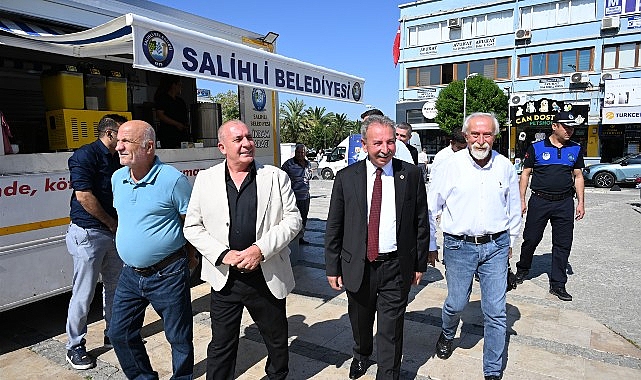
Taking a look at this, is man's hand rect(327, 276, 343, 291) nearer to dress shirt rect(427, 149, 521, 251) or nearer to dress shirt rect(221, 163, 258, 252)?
dress shirt rect(221, 163, 258, 252)

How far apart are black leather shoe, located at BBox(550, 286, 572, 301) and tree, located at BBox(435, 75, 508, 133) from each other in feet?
79.0

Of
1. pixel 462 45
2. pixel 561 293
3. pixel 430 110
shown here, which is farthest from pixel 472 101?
pixel 561 293

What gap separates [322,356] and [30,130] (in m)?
4.11

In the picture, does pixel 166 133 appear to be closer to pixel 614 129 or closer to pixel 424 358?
pixel 424 358

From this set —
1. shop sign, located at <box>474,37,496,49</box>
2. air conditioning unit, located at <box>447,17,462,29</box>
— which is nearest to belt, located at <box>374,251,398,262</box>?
shop sign, located at <box>474,37,496,49</box>

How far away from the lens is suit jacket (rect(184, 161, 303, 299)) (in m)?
2.67

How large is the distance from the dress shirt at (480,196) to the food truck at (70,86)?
6.62ft

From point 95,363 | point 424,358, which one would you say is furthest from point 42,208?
point 424,358

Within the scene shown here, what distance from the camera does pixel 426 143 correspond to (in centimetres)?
3422

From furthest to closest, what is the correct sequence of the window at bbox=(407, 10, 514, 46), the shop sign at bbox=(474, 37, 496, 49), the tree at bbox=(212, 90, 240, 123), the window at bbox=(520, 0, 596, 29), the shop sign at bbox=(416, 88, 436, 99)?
the shop sign at bbox=(416, 88, 436, 99)
the shop sign at bbox=(474, 37, 496, 49)
the window at bbox=(407, 10, 514, 46)
the window at bbox=(520, 0, 596, 29)
the tree at bbox=(212, 90, 240, 123)

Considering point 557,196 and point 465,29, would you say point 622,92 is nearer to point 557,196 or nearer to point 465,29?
point 465,29

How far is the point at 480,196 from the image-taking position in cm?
318

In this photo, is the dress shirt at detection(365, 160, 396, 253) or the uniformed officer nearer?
the dress shirt at detection(365, 160, 396, 253)

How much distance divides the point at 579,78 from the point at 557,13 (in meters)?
4.89
